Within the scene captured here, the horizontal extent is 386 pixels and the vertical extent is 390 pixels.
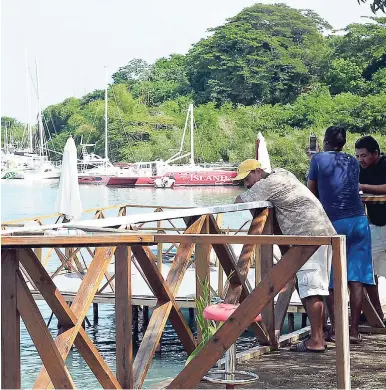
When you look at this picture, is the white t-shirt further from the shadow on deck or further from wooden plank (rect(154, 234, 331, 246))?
wooden plank (rect(154, 234, 331, 246))

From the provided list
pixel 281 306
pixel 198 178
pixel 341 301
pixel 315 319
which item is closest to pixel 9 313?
pixel 341 301

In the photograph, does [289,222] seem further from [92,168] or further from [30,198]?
[92,168]

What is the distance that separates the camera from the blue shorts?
Result: 683 cm

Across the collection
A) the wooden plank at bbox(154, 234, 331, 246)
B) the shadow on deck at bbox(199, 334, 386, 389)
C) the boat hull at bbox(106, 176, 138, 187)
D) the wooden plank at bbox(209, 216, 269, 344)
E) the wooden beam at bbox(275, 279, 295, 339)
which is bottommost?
the boat hull at bbox(106, 176, 138, 187)

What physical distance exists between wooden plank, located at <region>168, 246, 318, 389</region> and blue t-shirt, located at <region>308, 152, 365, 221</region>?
83.2 inches

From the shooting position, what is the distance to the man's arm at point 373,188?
23.9 ft

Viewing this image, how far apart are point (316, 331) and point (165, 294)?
164 cm

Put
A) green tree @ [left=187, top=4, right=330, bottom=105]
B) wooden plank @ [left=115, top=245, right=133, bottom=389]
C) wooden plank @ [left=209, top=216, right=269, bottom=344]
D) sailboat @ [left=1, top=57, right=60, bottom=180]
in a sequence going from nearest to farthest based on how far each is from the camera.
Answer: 1. wooden plank @ [left=115, top=245, right=133, bottom=389]
2. wooden plank @ [left=209, top=216, right=269, bottom=344]
3. green tree @ [left=187, top=4, right=330, bottom=105]
4. sailboat @ [left=1, top=57, right=60, bottom=180]

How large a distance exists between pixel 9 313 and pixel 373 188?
3.62 meters

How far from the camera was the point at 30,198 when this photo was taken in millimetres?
71250

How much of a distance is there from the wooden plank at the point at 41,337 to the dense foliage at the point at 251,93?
6448 centimetres

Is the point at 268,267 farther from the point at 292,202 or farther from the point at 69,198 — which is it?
the point at 69,198

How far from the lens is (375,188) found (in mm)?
7305

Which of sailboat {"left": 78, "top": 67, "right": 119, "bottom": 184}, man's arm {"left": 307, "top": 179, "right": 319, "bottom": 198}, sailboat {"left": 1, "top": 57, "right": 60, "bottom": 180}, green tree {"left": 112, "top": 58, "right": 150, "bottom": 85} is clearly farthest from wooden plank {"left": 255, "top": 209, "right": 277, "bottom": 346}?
green tree {"left": 112, "top": 58, "right": 150, "bottom": 85}
